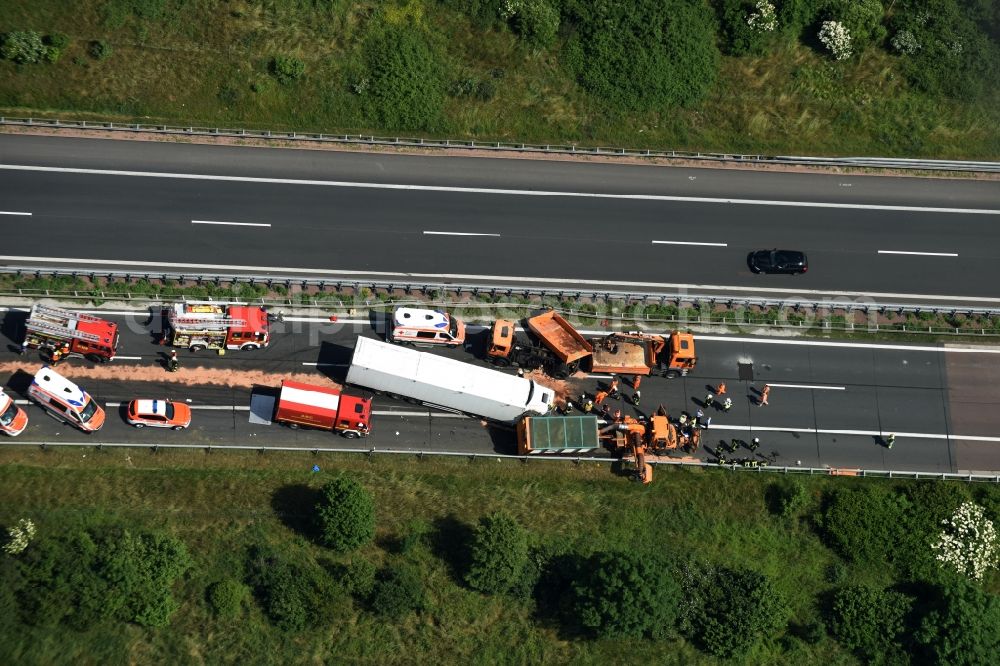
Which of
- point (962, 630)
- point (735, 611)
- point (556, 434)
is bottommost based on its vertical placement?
point (962, 630)

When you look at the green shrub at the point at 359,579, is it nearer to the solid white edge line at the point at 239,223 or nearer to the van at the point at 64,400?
the van at the point at 64,400

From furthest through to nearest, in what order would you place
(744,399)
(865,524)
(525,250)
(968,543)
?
(525,250) → (744,399) → (865,524) → (968,543)

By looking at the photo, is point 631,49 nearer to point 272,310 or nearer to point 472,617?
point 272,310

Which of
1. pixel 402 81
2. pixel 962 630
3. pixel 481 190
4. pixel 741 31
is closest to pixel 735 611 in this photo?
pixel 962 630

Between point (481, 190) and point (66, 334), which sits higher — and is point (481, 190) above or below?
above

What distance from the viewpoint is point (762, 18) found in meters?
75.3

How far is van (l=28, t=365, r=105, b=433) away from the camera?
5753 centimetres

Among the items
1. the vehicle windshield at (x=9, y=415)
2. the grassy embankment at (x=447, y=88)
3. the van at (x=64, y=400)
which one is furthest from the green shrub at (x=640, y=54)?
the vehicle windshield at (x=9, y=415)

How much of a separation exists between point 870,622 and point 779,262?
25.4 m

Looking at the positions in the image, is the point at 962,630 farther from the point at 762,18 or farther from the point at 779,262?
the point at 762,18

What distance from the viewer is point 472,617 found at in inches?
2264

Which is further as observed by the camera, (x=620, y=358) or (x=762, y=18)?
(x=762, y=18)

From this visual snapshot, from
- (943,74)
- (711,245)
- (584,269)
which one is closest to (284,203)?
(584,269)

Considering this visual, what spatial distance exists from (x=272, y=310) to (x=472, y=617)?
955 inches
